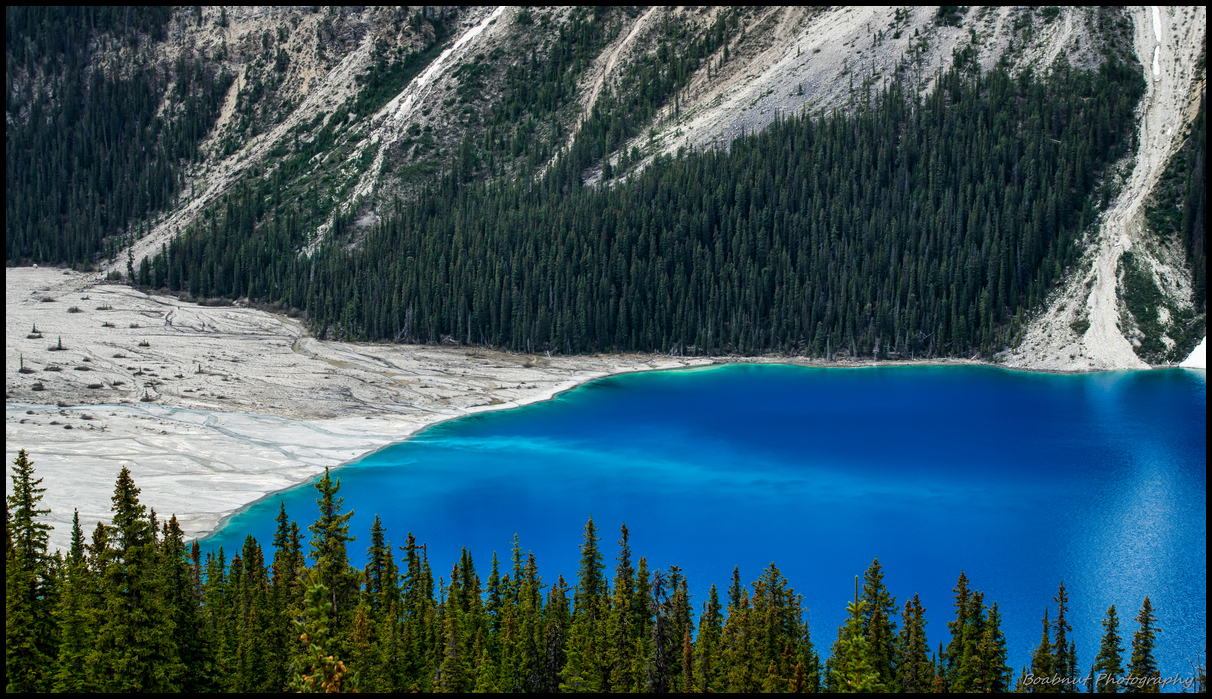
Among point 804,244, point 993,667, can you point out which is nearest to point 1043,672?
point 993,667

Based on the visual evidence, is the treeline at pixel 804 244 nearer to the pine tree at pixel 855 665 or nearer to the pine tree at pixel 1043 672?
the pine tree at pixel 1043 672

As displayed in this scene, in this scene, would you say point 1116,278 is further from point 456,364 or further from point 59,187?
point 59,187

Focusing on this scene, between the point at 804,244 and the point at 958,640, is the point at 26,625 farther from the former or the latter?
the point at 804,244

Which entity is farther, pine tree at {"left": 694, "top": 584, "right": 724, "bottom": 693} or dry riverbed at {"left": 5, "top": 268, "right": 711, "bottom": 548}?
dry riverbed at {"left": 5, "top": 268, "right": 711, "bottom": 548}

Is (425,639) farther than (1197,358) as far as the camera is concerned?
No

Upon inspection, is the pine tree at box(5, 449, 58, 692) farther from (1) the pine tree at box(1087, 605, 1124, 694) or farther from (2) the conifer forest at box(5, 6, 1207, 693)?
(1) the pine tree at box(1087, 605, 1124, 694)

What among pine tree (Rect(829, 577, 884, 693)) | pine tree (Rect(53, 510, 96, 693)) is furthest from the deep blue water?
pine tree (Rect(53, 510, 96, 693))
